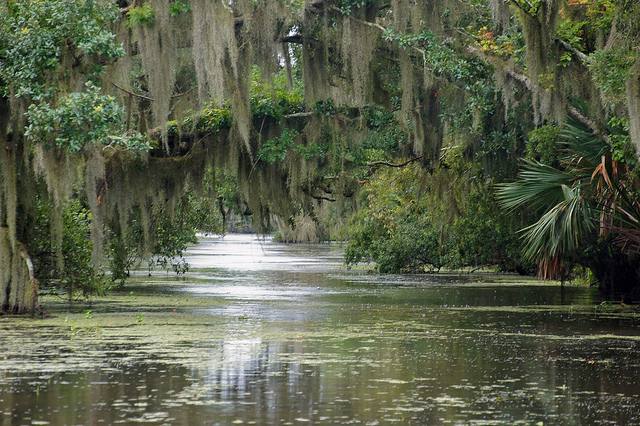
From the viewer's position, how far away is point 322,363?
1261 centimetres

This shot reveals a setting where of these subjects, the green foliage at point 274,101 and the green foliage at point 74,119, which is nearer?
the green foliage at point 74,119

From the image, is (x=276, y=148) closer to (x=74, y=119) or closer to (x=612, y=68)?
(x=74, y=119)

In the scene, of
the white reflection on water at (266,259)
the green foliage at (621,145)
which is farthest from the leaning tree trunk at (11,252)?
the white reflection on water at (266,259)

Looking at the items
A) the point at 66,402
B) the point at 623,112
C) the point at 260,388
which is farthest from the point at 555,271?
the point at 66,402

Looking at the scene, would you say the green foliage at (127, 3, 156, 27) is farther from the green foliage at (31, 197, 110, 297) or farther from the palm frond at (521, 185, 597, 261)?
the palm frond at (521, 185, 597, 261)

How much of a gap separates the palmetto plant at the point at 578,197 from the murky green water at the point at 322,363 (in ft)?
4.37

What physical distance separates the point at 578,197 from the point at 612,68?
412 cm

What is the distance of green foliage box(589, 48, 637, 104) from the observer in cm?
1559

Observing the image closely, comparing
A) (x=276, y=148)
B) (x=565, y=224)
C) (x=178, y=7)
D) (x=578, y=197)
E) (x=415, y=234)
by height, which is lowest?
(x=565, y=224)

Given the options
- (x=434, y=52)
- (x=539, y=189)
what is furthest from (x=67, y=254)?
(x=539, y=189)

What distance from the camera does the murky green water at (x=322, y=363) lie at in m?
9.45

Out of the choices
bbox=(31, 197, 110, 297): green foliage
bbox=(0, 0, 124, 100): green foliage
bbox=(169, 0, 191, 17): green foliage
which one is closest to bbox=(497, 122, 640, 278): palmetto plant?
bbox=(169, 0, 191, 17): green foliage

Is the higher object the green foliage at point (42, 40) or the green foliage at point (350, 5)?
the green foliage at point (350, 5)

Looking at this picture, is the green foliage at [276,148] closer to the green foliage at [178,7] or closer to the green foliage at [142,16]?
the green foliage at [178,7]
